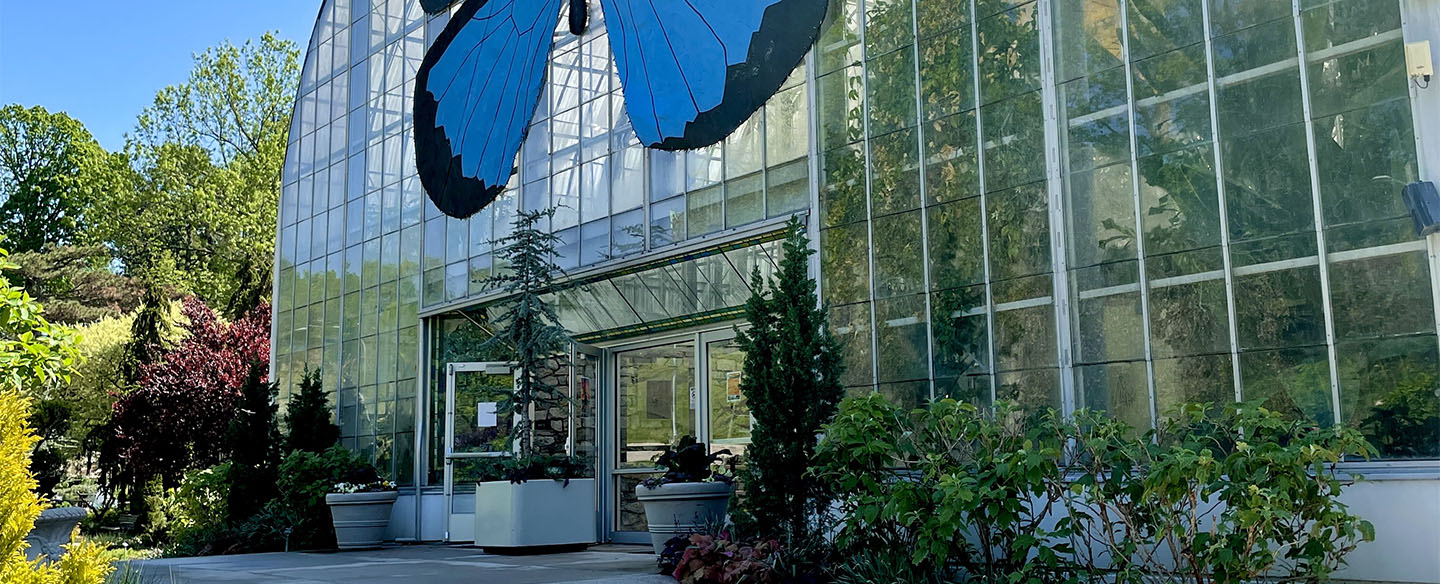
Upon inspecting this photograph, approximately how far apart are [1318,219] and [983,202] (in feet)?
6.93

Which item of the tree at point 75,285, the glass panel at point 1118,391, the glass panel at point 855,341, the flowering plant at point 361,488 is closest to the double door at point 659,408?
the glass panel at point 855,341

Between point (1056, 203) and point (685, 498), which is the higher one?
point (1056, 203)

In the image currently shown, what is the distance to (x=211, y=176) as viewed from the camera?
98.4 ft

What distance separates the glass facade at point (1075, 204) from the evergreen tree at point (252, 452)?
530cm

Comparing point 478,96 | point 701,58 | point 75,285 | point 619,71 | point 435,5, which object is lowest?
point 701,58

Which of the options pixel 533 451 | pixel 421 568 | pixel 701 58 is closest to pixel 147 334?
pixel 533 451

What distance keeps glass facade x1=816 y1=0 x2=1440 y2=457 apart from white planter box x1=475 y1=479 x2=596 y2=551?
10.9 feet

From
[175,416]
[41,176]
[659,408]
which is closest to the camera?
[659,408]

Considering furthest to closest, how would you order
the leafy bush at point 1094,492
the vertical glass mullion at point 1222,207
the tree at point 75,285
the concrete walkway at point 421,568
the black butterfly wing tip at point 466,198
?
the tree at point 75,285, the black butterfly wing tip at point 466,198, the concrete walkway at point 421,568, the vertical glass mullion at point 1222,207, the leafy bush at point 1094,492

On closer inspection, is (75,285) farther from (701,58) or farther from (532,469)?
(701,58)

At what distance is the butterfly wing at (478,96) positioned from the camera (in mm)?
12250

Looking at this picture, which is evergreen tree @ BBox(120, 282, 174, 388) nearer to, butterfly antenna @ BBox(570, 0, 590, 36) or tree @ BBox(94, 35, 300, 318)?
tree @ BBox(94, 35, 300, 318)

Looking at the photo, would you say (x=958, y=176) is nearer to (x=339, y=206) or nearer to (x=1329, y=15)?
(x=1329, y=15)

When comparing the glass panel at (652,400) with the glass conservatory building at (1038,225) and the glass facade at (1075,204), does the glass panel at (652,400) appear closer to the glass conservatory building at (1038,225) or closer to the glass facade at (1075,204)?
the glass conservatory building at (1038,225)
